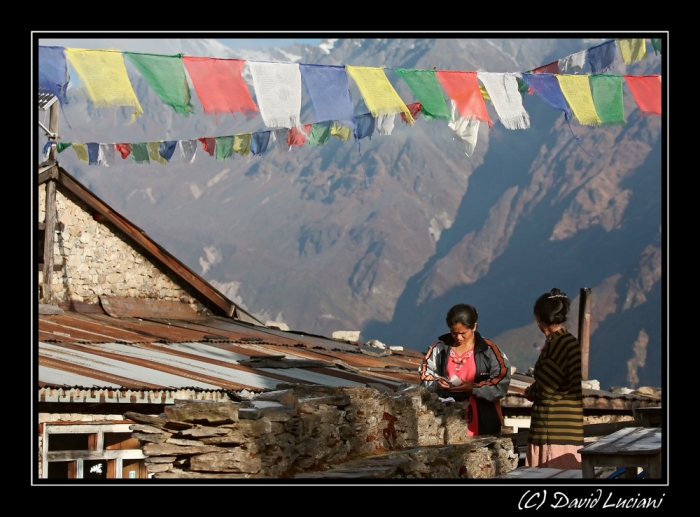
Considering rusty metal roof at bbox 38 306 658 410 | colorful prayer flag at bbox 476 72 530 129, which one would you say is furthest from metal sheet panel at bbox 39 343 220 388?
colorful prayer flag at bbox 476 72 530 129

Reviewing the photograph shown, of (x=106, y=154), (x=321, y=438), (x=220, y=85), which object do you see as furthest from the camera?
(x=106, y=154)

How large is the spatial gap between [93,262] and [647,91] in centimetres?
857

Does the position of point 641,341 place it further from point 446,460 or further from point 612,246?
point 446,460

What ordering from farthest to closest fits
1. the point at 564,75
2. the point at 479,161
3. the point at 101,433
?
1. the point at 479,161
2. the point at 564,75
3. the point at 101,433

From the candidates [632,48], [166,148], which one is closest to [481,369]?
[632,48]

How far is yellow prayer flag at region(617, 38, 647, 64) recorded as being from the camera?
12539mm

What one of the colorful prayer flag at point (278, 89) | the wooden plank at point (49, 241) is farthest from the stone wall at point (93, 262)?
the colorful prayer flag at point (278, 89)

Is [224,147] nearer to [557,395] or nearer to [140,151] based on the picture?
[140,151]

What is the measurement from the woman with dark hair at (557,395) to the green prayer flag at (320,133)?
26.3 feet

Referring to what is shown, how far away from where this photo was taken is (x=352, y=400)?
7.07 meters

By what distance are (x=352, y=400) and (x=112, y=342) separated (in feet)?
20.0

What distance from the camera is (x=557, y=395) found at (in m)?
7.01

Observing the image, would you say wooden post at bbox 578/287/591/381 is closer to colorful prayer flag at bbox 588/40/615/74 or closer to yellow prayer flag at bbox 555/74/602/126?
colorful prayer flag at bbox 588/40/615/74
